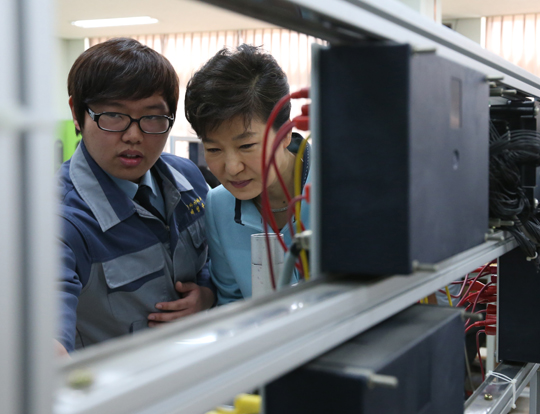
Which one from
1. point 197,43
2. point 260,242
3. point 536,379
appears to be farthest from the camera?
point 197,43

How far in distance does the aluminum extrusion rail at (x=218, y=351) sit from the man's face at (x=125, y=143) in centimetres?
80

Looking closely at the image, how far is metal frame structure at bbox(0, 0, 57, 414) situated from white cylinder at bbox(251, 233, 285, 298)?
1.69 feet

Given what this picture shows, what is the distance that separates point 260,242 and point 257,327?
1.14 feet

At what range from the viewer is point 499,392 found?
1256mm

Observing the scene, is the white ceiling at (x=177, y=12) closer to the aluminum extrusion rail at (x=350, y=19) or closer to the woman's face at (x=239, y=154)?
the woman's face at (x=239, y=154)

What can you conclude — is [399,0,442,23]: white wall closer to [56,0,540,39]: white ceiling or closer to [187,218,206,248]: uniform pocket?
[187,218,206,248]: uniform pocket

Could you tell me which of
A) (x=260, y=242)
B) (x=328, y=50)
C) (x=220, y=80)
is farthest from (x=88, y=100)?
(x=328, y=50)

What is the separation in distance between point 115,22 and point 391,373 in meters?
6.09

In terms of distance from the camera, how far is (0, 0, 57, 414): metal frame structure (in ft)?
0.95

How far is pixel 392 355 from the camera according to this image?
22.9 inches

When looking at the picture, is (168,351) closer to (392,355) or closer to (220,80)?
(392,355)

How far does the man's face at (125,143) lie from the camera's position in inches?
51.5

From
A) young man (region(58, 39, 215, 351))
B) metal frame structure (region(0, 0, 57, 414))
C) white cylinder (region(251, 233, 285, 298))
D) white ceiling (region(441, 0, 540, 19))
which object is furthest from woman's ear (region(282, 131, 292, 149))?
white ceiling (region(441, 0, 540, 19))

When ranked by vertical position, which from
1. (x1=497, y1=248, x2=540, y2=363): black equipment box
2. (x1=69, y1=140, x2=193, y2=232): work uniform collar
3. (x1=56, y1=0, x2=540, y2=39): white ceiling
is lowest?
(x1=497, y1=248, x2=540, y2=363): black equipment box
